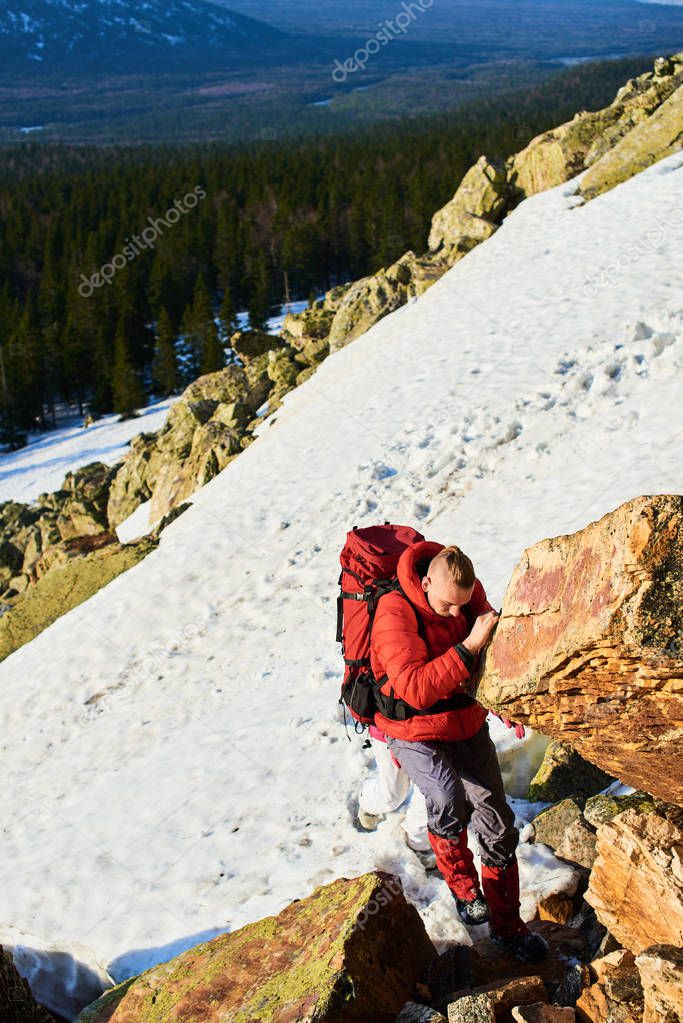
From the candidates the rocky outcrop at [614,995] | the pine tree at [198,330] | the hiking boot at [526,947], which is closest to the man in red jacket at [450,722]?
the hiking boot at [526,947]

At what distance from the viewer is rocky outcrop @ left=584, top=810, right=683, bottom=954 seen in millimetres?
4211

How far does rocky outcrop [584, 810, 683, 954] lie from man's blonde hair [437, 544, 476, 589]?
1.48 m

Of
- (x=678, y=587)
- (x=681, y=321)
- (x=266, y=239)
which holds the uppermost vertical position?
(x=678, y=587)

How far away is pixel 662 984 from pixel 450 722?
1.72 m

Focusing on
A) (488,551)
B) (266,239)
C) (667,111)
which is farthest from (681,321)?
(266,239)

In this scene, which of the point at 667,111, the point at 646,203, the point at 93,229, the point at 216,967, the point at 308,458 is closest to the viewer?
the point at 216,967

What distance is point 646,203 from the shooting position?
21812mm

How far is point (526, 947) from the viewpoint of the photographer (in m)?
4.66

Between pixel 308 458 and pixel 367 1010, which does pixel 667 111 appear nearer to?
pixel 308 458

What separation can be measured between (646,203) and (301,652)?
16727mm

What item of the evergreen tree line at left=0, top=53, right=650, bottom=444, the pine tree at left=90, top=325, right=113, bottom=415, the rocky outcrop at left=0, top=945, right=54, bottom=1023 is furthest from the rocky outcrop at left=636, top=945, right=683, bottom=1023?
the pine tree at left=90, top=325, right=113, bottom=415

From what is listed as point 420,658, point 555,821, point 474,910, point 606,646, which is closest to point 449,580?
point 420,658

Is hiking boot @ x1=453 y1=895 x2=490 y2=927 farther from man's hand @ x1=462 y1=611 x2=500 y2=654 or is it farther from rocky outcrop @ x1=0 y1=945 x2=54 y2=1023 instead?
rocky outcrop @ x1=0 y1=945 x2=54 y2=1023

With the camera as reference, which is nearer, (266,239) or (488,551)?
(488,551)
